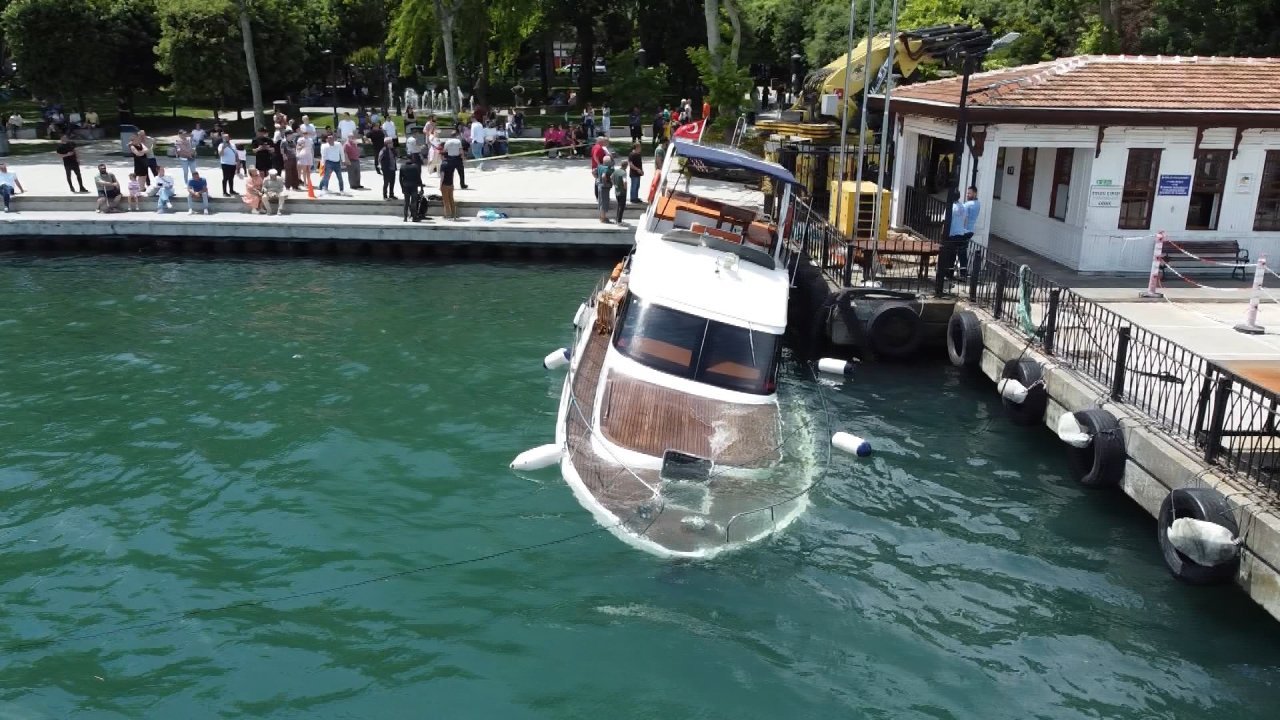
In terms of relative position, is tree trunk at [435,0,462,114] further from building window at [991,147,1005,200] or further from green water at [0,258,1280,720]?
green water at [0,258,1280,720]

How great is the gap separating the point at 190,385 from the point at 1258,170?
18028mm

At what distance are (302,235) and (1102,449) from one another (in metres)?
18.6

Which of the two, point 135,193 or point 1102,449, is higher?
point 135,193

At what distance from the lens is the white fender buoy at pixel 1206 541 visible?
9320 millimetres

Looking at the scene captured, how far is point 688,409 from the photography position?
37.3 feet

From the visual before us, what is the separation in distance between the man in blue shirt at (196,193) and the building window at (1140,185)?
20568 mm

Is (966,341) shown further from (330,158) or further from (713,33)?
(713,33)

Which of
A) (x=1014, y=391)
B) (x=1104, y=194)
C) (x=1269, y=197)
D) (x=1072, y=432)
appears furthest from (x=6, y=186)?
(x=1269, y=197)

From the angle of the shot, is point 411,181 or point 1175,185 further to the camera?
point 411,181

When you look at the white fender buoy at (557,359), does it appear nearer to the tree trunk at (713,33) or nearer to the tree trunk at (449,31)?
the tree trunk at (713,33)

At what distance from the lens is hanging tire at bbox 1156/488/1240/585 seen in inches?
371

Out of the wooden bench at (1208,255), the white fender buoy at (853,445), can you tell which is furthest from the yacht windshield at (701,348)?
the wooden bench at (1208,255)

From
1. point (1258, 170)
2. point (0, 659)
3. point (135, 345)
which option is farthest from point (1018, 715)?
point (135, 345)

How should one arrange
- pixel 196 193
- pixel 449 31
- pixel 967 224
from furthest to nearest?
pixel 449 31 < pixel 196 193 < pixel 967 224
